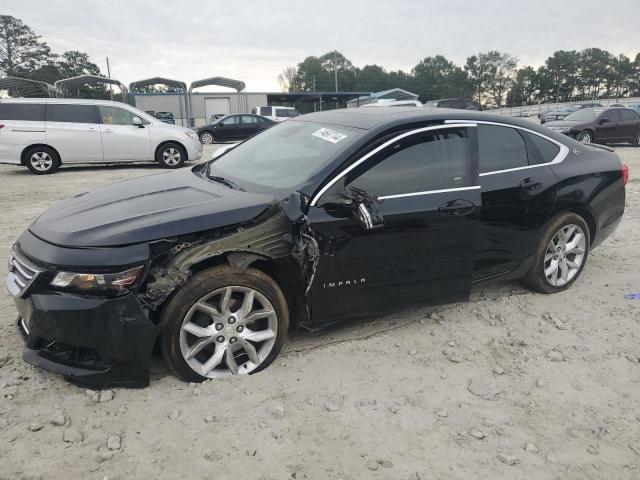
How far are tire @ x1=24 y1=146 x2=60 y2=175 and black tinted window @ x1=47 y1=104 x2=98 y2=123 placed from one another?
2.43ft

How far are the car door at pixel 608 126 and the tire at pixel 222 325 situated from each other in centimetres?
1650

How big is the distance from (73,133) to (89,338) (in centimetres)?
1014

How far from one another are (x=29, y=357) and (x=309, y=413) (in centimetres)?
156

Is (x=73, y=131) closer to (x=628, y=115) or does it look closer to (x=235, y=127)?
(x=235, y=127)

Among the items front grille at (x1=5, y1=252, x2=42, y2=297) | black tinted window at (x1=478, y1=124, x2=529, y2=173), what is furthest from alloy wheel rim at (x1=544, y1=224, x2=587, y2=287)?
front grille at (x1=5, y1=252, x2=42, y2=297)

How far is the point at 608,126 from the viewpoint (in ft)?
53.4

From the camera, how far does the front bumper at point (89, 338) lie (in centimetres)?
250

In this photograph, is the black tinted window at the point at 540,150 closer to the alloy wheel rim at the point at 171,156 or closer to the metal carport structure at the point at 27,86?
the alloy wheel rim at the point at 171,156

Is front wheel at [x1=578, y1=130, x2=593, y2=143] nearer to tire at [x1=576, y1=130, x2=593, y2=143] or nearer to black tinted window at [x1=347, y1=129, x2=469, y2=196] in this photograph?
tire at [x1=576, y1=130, x2=593, y2=143]

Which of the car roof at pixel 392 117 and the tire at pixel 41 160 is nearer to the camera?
the car roof at pixel 392 117

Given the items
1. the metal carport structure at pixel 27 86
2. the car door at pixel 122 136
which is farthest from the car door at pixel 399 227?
the metal carport structure at pixel 27 86

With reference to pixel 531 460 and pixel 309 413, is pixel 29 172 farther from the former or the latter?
pixel 531 460

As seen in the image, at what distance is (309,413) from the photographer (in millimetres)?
2650

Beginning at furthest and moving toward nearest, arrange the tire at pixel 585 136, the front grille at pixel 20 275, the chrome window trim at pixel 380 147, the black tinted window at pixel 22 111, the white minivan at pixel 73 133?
the tire at pixel 585 136 → the white minivan at pixel 73 133 → the black tinted window at pixel 22 111 → the chrome window trim at pixel 380 147 → the front grille at pixel 20 275
